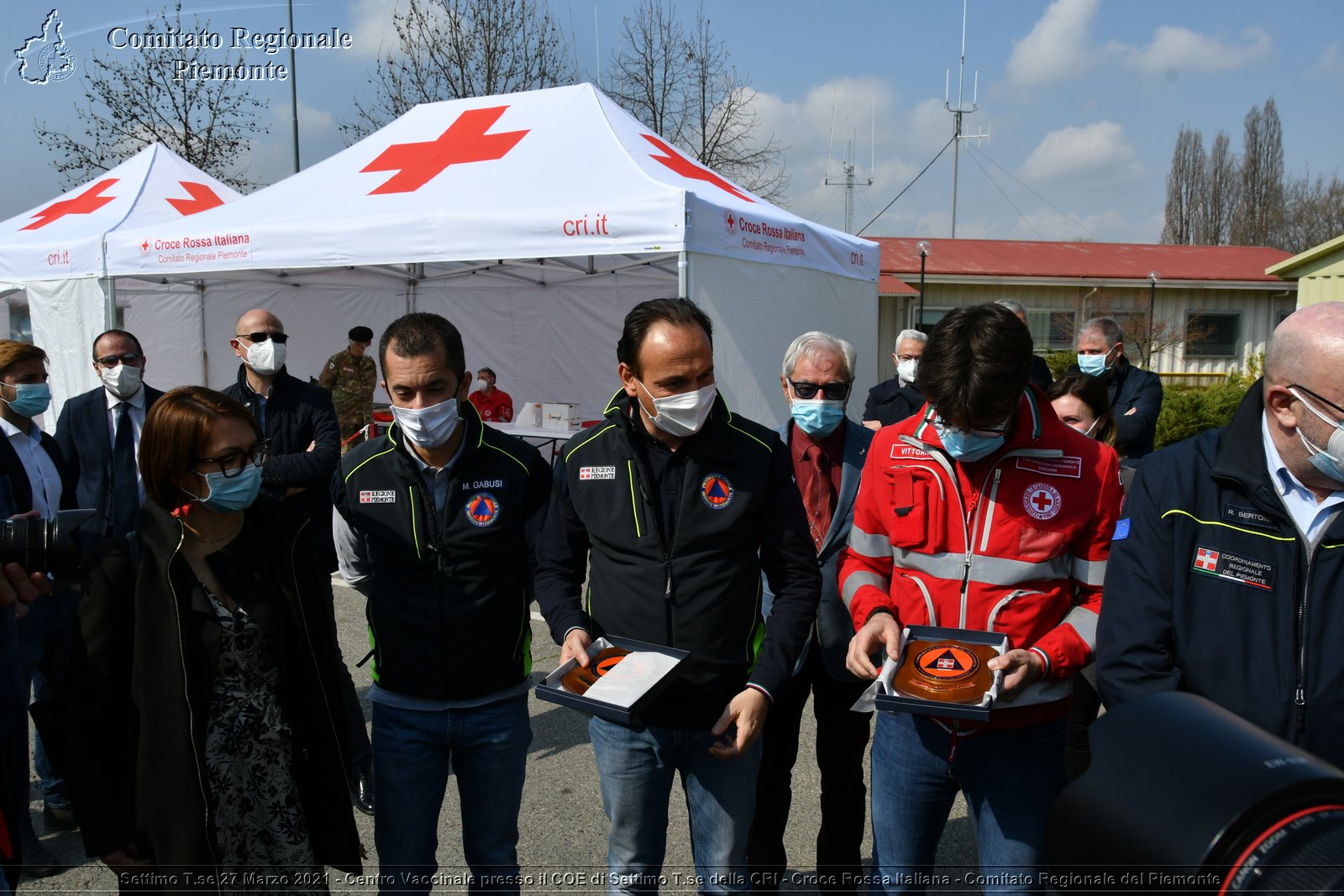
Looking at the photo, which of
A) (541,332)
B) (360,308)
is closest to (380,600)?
(541,332)

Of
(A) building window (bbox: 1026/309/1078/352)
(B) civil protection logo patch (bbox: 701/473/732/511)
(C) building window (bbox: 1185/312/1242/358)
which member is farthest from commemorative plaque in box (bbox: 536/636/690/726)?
(C) building window (bbox: 1185/312/1242/358)

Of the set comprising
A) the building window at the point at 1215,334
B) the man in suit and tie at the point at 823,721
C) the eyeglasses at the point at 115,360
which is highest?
the building window at the point at 1215,334

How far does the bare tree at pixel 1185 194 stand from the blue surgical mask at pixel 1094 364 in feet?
149

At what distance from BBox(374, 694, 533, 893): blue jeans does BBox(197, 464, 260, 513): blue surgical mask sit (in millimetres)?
608

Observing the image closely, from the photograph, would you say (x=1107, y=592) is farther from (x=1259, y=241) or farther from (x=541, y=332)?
(x=1259, y=241)

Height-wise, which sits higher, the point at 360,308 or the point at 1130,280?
the point at 1130,280

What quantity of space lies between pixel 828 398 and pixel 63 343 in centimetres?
1054

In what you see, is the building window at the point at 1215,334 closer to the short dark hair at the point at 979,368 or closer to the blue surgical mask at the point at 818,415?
the blue surgical mask at the point at 818,415

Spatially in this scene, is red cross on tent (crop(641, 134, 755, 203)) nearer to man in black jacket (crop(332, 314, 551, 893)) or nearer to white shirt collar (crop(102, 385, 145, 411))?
white shirt collar (crop(102, 385, 145, 411))

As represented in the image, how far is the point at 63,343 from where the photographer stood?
10203 mm

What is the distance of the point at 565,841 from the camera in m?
3.24

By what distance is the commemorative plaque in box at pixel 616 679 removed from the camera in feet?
5.74

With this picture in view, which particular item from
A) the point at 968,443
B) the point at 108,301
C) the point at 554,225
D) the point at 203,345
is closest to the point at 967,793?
the point at 968,443

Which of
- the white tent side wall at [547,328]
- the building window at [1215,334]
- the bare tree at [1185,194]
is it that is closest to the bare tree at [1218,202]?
the bare tree at [1185,194]
